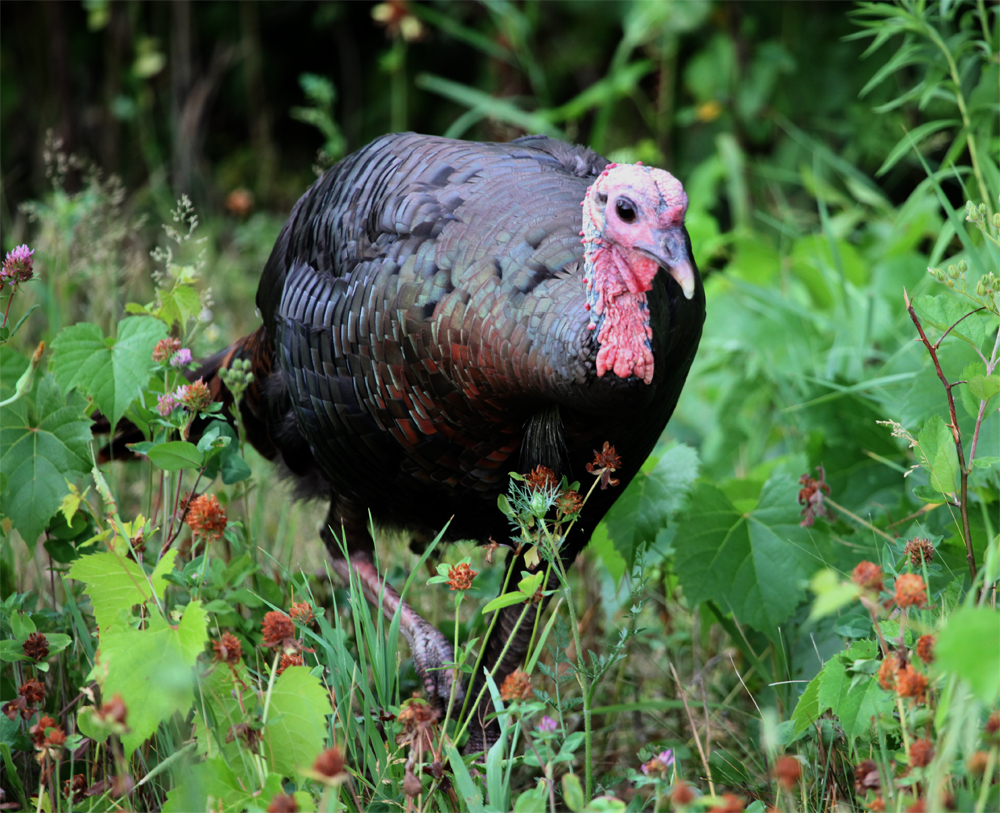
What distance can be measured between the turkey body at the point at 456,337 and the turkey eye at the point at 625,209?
6.3 inches

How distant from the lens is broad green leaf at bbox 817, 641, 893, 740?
1931mm

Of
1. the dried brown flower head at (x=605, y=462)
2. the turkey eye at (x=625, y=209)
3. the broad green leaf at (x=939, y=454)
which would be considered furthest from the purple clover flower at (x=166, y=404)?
the broad green leaf at (x=939, y=454)

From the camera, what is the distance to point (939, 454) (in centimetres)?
206

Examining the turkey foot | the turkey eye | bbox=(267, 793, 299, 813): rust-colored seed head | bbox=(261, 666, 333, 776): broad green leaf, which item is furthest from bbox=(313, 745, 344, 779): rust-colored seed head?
the turkey eye

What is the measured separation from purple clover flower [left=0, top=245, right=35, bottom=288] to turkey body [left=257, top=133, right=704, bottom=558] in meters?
0.64

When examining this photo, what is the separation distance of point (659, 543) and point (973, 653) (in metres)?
1.61

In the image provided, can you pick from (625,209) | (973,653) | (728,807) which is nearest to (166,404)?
(625,209)

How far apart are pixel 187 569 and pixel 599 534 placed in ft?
3.91

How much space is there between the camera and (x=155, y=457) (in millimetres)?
2223

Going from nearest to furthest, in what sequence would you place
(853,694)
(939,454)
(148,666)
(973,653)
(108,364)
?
(973,653)
(148,666)
(853,694)
(939,454)
(108,364)

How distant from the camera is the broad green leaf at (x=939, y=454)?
2.06 meters

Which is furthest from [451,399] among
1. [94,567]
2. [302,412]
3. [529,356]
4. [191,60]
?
[191,60]

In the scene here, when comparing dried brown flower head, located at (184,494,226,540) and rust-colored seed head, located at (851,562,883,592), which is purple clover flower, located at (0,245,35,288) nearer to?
dried brown flower head, located at (184,494,226,540)

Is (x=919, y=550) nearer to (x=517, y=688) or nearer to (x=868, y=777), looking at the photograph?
(x=868, y=777)
